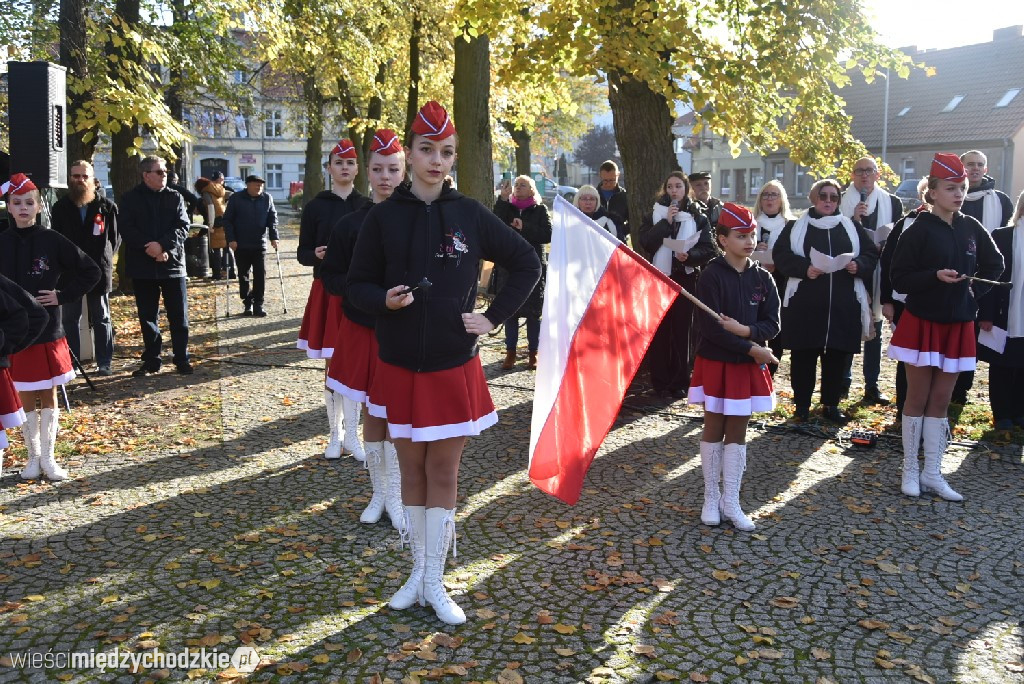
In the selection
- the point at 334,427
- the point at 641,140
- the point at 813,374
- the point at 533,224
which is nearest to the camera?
the point at 334,427

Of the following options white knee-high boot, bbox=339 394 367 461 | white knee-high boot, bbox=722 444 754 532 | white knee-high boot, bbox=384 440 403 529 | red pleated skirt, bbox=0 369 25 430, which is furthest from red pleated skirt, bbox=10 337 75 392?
white knee-high boot, bbox=722 444 754 532

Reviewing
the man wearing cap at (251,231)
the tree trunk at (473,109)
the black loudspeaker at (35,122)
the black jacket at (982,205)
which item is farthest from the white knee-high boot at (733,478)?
the man wearing cap at (251,231)

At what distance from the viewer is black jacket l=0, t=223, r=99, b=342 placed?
7.24 meters

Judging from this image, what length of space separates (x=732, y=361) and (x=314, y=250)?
3079 mm

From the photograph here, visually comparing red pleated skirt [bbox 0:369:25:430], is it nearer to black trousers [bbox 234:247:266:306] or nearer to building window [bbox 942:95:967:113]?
black trousers [bbox 234:247:266:306]

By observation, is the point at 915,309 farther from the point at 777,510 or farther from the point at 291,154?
the point at 291,154

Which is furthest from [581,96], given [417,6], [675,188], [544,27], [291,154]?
[291,154]

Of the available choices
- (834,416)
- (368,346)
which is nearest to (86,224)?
(368,346)

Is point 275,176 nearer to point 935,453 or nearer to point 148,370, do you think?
point 148,370

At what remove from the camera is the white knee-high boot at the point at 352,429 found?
7539mm

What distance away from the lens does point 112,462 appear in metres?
7.62

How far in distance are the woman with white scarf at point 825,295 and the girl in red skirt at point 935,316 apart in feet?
6.13

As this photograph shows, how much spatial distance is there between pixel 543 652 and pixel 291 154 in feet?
277

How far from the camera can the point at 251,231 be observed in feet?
52.3
